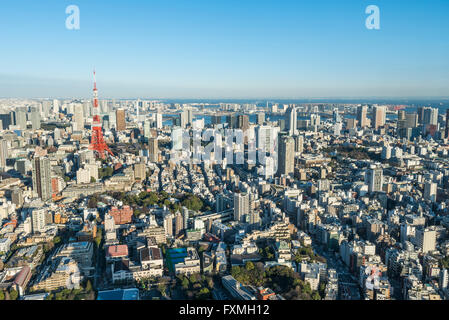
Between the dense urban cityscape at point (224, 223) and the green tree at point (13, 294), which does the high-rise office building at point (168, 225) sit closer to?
the dense urban cityscape at point (224, 223)

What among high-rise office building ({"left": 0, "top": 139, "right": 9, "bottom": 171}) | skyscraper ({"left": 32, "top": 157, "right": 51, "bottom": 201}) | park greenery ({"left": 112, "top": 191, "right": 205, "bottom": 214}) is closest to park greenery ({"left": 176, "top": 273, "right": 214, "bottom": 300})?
park greenery ({"left": 112, "top": 191, "right": 205, "bottom": 214})

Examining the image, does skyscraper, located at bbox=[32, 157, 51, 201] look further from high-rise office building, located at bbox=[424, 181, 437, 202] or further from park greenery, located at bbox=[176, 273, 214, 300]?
high-rise office building, located at bbox=[424, 181, 437, 202]

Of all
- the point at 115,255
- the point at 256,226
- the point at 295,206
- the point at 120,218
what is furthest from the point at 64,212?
the point at 295,206

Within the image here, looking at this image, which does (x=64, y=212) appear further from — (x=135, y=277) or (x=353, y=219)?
(x=353, y=219)

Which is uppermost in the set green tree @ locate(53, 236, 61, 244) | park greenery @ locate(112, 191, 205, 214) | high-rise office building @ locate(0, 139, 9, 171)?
high-rise office building @ locate(0, 139, 9, 171)

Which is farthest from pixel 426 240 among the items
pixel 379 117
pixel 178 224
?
pixel 379 117
